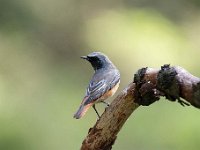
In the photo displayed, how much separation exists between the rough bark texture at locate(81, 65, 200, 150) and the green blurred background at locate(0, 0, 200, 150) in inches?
56.2

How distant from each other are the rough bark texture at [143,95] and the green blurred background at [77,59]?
4.68 feet

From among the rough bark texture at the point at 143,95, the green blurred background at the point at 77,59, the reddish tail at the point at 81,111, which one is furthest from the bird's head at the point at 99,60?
the green blurred background at the point at 77,59

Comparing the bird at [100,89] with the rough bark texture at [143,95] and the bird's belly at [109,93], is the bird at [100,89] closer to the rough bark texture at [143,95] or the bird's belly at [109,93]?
the bird's belly at [109,93]

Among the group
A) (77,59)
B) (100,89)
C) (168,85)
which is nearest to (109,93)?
(100,89)

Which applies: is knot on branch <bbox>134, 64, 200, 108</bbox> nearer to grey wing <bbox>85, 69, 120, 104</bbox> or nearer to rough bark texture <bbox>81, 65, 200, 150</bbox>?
rough bark texture <bbox>81, 65, 200, 150</bbox>

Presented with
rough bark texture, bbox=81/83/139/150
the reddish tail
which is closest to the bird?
the reddish tail

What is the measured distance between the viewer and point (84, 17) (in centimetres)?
398

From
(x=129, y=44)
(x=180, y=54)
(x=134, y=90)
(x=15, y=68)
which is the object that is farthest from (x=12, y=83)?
(x=134, y=90)

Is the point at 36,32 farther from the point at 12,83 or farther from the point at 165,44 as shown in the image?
the point at 165,44

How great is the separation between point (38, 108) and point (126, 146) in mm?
457

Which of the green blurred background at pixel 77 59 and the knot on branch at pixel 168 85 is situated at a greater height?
the green blurred background at pixel 77 59

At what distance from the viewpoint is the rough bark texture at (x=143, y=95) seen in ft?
3.36

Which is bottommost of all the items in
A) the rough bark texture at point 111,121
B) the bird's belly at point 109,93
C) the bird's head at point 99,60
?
the rough bark texture at point 111,121

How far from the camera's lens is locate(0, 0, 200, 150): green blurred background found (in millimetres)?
2785
